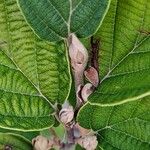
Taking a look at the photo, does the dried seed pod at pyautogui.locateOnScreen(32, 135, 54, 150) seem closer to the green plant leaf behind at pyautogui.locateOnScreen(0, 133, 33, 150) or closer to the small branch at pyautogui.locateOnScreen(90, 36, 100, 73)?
the green plant leaf behind at pyautogui.locateOnScreen(0, 133, 33, 150)

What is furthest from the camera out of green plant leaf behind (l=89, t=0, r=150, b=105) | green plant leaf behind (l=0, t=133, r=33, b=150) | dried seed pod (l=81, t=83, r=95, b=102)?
green plant leaf behind (l=0, t=133, r=33, b=150)

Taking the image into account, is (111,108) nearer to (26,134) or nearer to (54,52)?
(54,52)

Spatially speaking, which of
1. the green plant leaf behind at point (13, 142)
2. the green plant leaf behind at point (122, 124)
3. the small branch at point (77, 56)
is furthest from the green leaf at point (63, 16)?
the green plant leaf behind at point (13, 142)

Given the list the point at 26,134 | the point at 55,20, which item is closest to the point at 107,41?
the point at 55,20

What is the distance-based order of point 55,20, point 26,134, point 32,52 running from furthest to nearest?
1. point 26,134
2. point 32,52
3. point 55,20

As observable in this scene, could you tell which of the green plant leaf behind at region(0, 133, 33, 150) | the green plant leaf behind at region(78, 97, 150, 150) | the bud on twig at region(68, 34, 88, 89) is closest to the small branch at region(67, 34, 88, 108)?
the bud on twig at region(68, 34, 88, 89)

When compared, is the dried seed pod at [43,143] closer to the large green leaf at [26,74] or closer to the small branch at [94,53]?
the large green leaf at [26,74]
